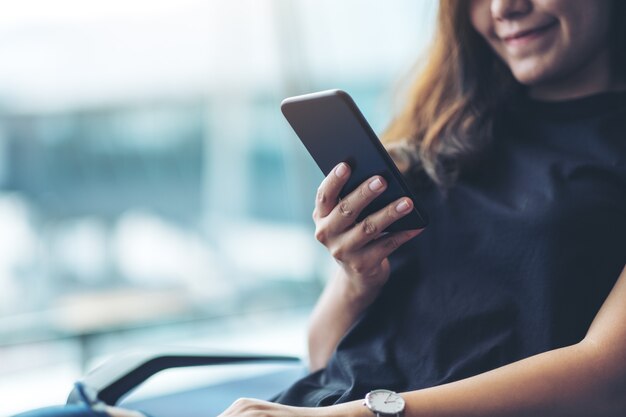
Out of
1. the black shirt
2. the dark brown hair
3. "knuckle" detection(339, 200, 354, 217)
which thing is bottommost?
the black shirt

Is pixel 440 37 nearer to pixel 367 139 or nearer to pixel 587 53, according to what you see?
pixel 587 53

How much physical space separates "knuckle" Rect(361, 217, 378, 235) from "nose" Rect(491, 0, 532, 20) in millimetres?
401

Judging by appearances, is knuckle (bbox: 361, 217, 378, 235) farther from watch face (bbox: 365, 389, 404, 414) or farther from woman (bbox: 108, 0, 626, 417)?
watch face (bbox: 365, 389, 404, 414)

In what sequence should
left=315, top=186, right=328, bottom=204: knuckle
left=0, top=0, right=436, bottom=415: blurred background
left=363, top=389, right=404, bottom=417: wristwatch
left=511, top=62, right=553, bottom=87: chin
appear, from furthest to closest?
left=0, top=0, right=436, bottom=415: blurred background
left=511, top=62, right=553, bottom=87: chin
left=315, top=186, right=328, bottom=204: knuckle
left=363, top=389, right=404, bottom=417: wristwatch

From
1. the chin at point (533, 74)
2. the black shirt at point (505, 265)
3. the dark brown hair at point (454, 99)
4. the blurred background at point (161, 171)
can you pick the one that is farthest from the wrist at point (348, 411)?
the blurred background at point (161, 171)

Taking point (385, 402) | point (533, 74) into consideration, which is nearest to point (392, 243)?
point (385, 402)

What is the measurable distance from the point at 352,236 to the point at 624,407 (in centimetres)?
43

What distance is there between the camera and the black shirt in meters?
1.10

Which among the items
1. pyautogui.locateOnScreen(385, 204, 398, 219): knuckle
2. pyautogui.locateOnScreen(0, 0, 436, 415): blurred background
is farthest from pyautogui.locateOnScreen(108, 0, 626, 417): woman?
pyautogui.locateOnScreen(0, 0, 436, 415): blurred background

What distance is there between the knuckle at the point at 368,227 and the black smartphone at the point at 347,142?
0.03 meters

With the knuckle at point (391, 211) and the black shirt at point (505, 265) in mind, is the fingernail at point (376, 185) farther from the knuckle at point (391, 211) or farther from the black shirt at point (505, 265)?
the black shirt at point (505, 265)

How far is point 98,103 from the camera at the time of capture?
284 cm

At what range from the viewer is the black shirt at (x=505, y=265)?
3.60ft

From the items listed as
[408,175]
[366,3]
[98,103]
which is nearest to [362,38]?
[366,3]
